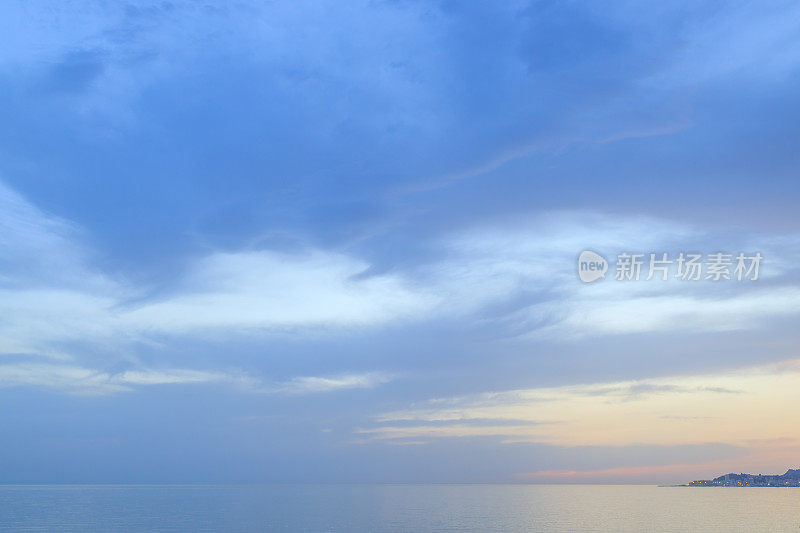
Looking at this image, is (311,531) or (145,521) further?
(145,521)

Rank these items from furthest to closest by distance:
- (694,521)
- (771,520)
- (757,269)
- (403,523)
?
(771,520) → (694,521) → (403,523) → (757,269)

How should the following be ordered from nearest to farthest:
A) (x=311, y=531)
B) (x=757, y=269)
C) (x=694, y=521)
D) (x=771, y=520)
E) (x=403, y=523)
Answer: (x=757, y=269) → (x=311, y=531) → (x=403, y=523) → (x=694, y=521) → (x=771, y=520)

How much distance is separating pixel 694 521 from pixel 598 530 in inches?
1761

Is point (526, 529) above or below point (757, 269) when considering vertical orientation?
below

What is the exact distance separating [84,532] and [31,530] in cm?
1512

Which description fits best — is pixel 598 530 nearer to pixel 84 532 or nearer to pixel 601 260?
pixel 601 260

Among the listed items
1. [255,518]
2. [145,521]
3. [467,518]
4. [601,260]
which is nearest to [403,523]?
[467,518]

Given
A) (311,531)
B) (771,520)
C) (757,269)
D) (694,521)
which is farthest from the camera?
(771,520)

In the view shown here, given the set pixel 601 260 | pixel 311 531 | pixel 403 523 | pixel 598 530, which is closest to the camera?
pixel 601 260

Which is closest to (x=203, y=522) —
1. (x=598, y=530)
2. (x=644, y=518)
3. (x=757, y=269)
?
(x=598, y=530)

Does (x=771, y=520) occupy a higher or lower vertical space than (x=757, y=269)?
lower

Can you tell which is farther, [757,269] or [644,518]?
[644,518]

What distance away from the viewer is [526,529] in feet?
475

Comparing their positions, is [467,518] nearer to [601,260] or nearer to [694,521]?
[694,521]
